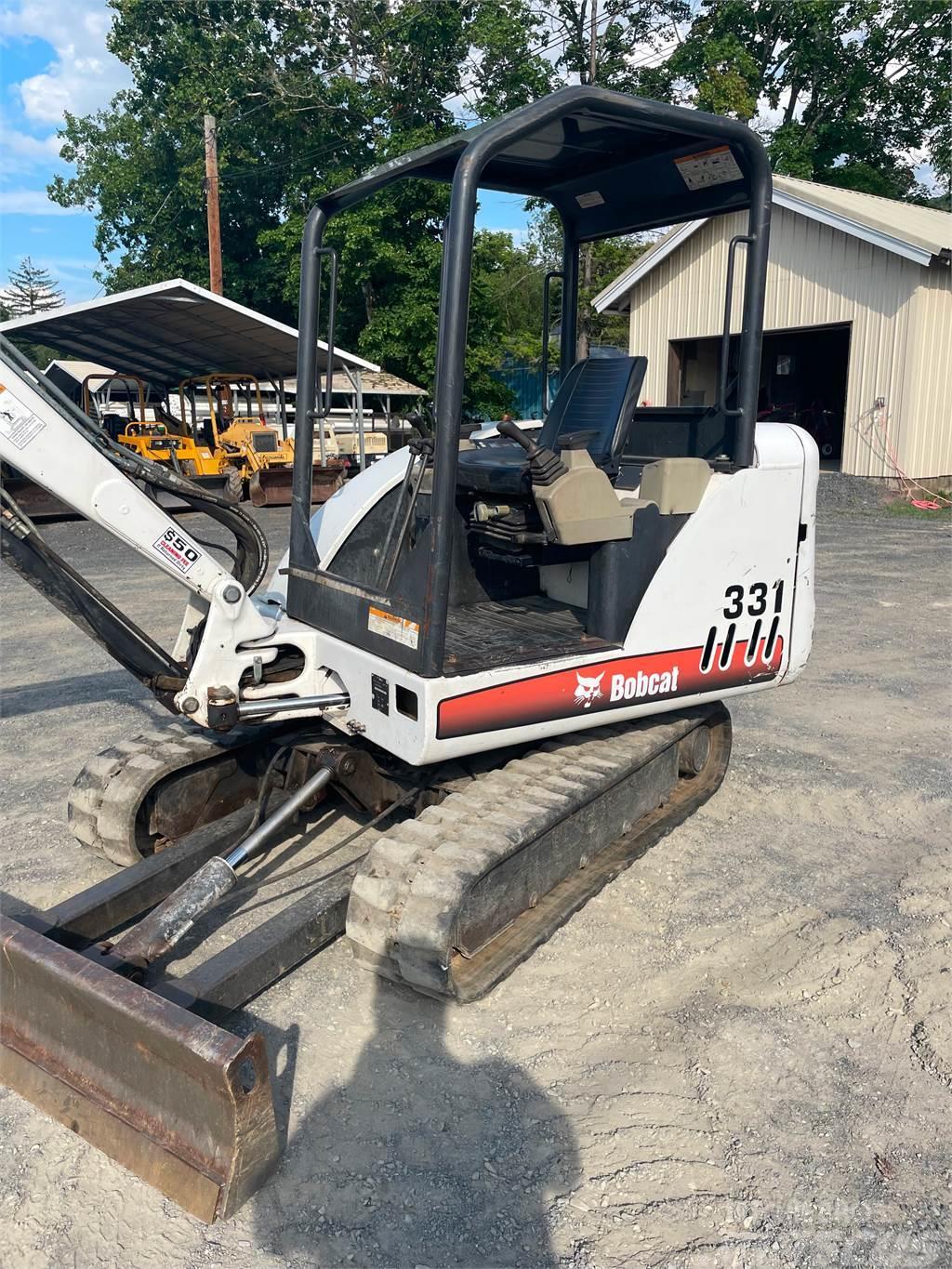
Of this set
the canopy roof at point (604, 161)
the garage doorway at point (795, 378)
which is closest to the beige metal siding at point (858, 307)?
the garage doorway at point (795, 378)

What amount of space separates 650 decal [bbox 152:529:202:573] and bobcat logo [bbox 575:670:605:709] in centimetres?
150

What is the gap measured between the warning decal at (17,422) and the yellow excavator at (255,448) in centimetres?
1318

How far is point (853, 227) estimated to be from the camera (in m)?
16.9

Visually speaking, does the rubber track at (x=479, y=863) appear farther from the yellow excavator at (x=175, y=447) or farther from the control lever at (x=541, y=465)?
the yellow excavator at (x=175, y=447)

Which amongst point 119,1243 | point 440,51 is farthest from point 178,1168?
point 440,51

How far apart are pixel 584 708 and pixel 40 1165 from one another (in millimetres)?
2304

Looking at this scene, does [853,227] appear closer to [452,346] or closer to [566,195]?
[566,195]

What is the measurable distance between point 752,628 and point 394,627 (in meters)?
1.70

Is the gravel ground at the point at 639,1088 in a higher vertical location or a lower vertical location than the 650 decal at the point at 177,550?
lower

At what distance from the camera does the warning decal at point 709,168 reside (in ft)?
13.8

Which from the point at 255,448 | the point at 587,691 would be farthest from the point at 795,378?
the point at 587,691

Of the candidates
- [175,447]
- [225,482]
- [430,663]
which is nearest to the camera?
[430,663]

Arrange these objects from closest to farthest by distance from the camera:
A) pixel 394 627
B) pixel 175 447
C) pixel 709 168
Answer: pixel 394 627 → pixel 709 168 → pixel 175 447

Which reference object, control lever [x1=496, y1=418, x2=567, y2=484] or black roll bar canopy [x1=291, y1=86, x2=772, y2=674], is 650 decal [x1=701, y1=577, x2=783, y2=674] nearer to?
black roll bar canopy [x1=291, y1=86, x2=772, y2=674]
